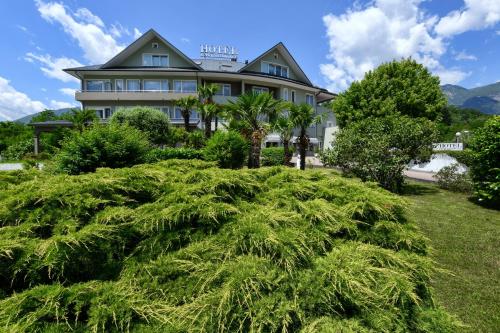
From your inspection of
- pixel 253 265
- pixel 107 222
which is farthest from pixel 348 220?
pixel 107 222

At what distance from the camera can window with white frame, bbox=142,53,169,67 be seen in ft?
110

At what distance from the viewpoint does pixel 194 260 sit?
214 centimetres

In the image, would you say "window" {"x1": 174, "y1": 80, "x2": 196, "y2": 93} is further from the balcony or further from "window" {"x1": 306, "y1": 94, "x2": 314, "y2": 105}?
"window" {"x1": 306, "y1": 94, "x2": 314, "y2": 105}

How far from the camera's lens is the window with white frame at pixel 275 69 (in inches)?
1396

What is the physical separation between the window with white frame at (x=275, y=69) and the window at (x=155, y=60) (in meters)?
12.2

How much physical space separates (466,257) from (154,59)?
1390 inches

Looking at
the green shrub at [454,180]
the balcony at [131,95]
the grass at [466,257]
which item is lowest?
the grass at [466,257]

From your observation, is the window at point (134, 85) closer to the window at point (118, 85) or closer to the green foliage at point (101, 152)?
the window at point (118, 85)

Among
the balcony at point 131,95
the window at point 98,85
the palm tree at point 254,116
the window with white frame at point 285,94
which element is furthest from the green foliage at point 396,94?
the window at point 98,85

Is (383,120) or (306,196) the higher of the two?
(383,120)

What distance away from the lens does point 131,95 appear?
107 ft

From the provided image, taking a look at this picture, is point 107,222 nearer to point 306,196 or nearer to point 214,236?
point 214,236

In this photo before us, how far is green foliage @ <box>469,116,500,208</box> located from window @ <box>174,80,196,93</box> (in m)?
28.1

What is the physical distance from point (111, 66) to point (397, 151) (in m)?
32.4
